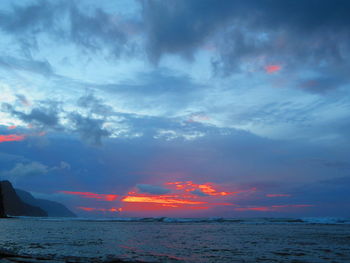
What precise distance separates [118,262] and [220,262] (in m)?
5.24

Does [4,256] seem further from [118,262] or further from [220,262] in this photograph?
[220,262]

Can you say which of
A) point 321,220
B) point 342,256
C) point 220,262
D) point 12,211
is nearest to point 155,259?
point 220,262

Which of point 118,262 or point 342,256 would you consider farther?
point 342,256

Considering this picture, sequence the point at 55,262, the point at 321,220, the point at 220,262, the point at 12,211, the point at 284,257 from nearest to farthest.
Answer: the point at 55,262, the point at 220,262, the point at 284,257, the point at 321,220, the point at 12,211

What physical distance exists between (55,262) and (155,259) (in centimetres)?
520

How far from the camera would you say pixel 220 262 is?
14.8 metres

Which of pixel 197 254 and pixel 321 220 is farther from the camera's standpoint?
pixel 321 220

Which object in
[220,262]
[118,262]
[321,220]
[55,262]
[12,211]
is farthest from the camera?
[12,211]

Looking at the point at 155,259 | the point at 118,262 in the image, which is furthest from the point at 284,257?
the point at 118,262

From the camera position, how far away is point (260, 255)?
1738cm

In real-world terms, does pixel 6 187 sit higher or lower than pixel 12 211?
higher

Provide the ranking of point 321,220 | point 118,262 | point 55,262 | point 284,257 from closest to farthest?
point 55,262 → point 118,262 → point 284,257 → point 321,220

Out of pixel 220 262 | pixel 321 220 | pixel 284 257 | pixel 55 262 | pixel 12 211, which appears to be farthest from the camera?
pixel 12 211

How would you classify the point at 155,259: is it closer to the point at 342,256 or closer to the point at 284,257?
the point at 284,257
